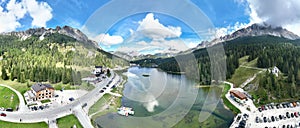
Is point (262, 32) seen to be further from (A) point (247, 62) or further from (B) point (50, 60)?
(B) point (50, 60)

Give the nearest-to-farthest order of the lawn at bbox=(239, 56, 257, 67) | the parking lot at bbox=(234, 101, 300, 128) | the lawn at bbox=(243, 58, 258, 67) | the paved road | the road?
the parking lot at bbox=(234, 101, 300, 128) < the road < the paved road < the lawn at bbox=(243, 58, 258, 67) < the lawn at bbox=(239, 56, 257, 67)

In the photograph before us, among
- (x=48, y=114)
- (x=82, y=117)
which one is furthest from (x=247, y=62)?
(x=48, y=114)

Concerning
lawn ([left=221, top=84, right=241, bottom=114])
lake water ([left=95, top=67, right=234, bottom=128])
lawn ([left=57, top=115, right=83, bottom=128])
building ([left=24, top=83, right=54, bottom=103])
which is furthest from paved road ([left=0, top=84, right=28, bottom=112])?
lawn ([left=221, top=84, right=241, bottom=114])

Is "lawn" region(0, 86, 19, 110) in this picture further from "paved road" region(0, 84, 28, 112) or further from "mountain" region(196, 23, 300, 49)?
"mountain" region(196, 23, 300, 49)

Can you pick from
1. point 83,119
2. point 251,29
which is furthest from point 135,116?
point 251,29

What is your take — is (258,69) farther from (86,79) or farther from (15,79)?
(15,79)

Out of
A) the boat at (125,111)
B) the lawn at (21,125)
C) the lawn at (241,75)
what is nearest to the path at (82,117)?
the lawn at (21,125)
